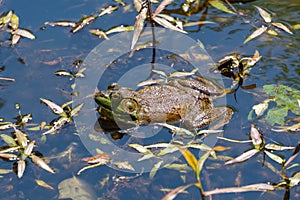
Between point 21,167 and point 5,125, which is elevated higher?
point 5,125

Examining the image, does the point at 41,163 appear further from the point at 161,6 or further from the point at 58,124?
the point at 161,6

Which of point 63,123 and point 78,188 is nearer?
point 78,188

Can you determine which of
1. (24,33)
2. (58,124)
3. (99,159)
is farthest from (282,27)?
(24,33)

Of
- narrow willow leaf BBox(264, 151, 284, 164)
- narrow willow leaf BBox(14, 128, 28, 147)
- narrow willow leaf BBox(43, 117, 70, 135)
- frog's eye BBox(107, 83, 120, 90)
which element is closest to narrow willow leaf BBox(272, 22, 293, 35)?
narrow willow leaf BBox(264, 151, 284, 164)

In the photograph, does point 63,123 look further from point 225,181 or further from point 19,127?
point 225,181

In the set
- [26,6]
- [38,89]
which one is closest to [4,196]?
[38,89]

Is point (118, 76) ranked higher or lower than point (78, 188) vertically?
higher

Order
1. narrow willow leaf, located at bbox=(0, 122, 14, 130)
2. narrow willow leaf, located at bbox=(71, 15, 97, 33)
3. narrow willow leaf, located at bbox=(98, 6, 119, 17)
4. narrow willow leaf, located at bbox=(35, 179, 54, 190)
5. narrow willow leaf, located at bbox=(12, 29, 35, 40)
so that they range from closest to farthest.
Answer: narrow willow leaf, located at bbox=(35, 179, 54, 190) < narrow willow leaf, located at bbox=(0, 122, 14, 130) < narrow willow leaf, located at bbox=(12, 29, 35, 40) < narrow willow leaf, located at bbox=(71, 15, 97, 33) < narrow willow leaf, located at bbox=(98, 6, 119, 17)

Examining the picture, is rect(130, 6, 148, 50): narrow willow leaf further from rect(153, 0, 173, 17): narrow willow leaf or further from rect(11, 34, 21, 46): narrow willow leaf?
rect(11, 34, 21, 46): narrow willow leaf
